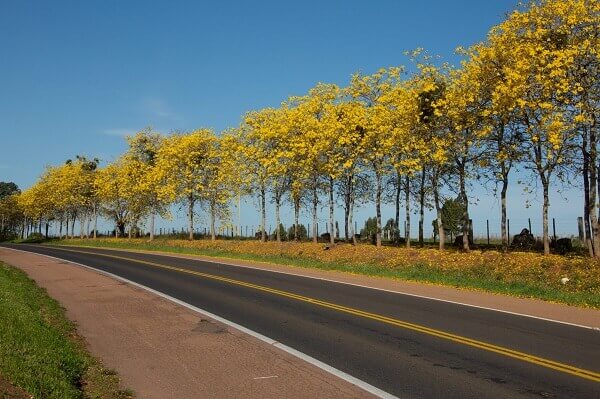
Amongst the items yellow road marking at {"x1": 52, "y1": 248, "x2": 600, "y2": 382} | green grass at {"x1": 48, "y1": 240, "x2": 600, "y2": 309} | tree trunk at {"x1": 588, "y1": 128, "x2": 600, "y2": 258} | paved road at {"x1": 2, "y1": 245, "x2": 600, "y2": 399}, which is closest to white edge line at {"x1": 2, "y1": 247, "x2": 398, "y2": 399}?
paved road at {"x1": 2, "y1": 245, "x2": 600, "y2": 399}

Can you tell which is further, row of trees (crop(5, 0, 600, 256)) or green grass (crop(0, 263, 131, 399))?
row of trees (crop(5, 0, 600, 256))

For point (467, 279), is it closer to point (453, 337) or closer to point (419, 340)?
point (453, 337)

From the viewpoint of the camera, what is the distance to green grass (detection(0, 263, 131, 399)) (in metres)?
7.05

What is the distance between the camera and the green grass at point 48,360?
277 inches

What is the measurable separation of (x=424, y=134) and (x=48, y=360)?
23808mm

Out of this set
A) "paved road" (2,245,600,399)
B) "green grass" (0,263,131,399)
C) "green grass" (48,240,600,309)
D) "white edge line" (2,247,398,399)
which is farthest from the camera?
"green grass" (48,240,600,309)

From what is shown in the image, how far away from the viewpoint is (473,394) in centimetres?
720

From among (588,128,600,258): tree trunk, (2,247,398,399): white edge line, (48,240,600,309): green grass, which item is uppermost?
(588,128,600,258): tree trunk

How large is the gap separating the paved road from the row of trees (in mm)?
10946

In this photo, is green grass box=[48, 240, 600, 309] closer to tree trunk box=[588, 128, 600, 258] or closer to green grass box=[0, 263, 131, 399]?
tree trunk box=[588, 128, 600, 258]

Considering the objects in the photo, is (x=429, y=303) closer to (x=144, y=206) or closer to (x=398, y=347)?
(x=398, y=347)

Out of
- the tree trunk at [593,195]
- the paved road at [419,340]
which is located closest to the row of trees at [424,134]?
the tree trunk at [593,195]

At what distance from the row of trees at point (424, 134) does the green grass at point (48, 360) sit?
17883mm

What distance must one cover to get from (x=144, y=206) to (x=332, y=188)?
3201 centimetres
